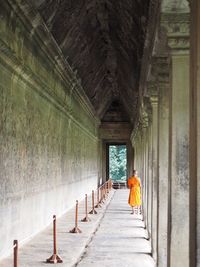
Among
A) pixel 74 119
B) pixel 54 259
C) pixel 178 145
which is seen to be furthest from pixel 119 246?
pixel 74 119

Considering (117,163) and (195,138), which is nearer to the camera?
(195,138)

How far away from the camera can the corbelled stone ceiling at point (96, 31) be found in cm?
1478

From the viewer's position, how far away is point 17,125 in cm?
1304

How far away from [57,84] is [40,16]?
5807 mm

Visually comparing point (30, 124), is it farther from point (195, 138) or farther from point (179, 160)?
point (195, 138)

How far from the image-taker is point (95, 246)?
14.1m

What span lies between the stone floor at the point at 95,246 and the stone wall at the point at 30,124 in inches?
20.5

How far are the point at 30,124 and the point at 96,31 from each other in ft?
26.2

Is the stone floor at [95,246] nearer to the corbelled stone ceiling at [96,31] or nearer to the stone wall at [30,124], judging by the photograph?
the stone wall at [30,124]

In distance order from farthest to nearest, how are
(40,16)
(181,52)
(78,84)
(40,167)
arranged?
(78,84) → (40,167) → (40,16) → (181,52)

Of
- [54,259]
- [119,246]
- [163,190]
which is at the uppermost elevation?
[163,190]

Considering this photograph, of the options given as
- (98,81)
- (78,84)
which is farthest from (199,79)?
(98,81)

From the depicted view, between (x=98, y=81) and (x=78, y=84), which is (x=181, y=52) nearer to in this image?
(x=78, y=84)

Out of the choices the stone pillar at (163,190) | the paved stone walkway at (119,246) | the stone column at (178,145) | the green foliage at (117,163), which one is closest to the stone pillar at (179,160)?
the stone column at (178,145)
